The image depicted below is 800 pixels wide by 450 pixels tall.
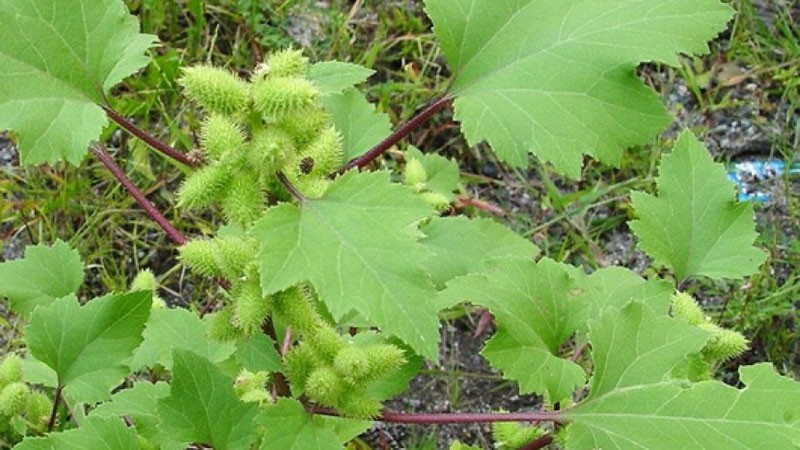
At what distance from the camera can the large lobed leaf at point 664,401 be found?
169 cm

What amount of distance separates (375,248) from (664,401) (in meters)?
0.61

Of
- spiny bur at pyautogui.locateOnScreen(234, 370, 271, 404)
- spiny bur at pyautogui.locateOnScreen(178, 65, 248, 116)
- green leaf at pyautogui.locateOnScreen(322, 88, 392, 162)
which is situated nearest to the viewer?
spiny bur at pyautogui.locateOnScreen(178, 65, 248, 116)

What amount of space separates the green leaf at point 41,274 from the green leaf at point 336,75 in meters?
1.00

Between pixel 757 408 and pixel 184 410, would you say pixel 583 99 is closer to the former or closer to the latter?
pixel 757 408

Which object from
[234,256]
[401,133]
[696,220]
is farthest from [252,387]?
[696,220]

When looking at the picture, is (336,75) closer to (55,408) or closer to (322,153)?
(322,153)

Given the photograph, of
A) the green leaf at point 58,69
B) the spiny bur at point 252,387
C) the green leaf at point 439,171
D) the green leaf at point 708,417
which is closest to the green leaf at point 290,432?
the spiny bur at point 252,387

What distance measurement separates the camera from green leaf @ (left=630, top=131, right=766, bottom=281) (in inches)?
84.3

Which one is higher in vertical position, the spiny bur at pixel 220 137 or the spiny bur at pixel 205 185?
the spiny bur at pixel 220 137

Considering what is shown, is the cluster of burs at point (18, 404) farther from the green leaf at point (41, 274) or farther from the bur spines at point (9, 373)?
the green leaf at point (41, 274)

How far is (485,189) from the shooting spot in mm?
3594

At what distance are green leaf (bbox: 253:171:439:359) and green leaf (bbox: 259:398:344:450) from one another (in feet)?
1.27

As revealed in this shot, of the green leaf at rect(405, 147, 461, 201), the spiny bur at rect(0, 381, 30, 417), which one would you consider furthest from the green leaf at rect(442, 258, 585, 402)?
the spiny bur at rect(0, 381, 30, 417)

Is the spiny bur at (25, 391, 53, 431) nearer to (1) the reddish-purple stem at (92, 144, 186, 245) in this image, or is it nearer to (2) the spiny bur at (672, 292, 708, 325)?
(1) the reddish-purple stem at (92, 144, 186, 245)
